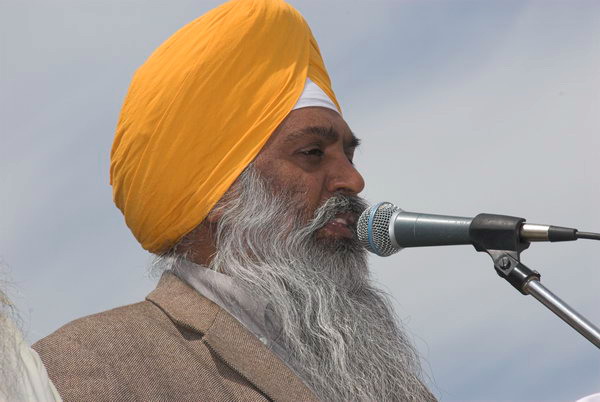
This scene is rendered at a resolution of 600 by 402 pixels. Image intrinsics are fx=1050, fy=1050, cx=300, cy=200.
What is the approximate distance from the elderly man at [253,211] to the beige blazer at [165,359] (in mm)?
10

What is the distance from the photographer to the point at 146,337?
359cm

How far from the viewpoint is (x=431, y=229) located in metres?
3.14

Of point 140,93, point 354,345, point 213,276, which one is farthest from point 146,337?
point 140,93

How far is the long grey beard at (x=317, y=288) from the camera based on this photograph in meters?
3.85

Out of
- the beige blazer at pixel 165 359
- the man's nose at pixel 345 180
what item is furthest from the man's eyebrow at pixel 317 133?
the beige blazer at pixel 165 359

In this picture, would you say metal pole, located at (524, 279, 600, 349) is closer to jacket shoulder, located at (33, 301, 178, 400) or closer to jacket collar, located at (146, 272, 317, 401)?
jacket collar, located at (146, 272, 317, 401)

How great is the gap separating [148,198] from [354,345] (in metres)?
0.98

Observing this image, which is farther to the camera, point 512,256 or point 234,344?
point 234,344

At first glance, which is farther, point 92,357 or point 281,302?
point 281,302

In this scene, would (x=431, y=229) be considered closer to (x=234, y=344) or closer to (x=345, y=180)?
(x=234, y=344)

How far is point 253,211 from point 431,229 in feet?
3.64

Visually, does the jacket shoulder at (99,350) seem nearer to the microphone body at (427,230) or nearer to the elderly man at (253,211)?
the elderly man at (253,211)

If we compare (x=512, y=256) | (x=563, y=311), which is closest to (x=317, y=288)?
(x=512, y=256)

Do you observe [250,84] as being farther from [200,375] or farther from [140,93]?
[200,375]
